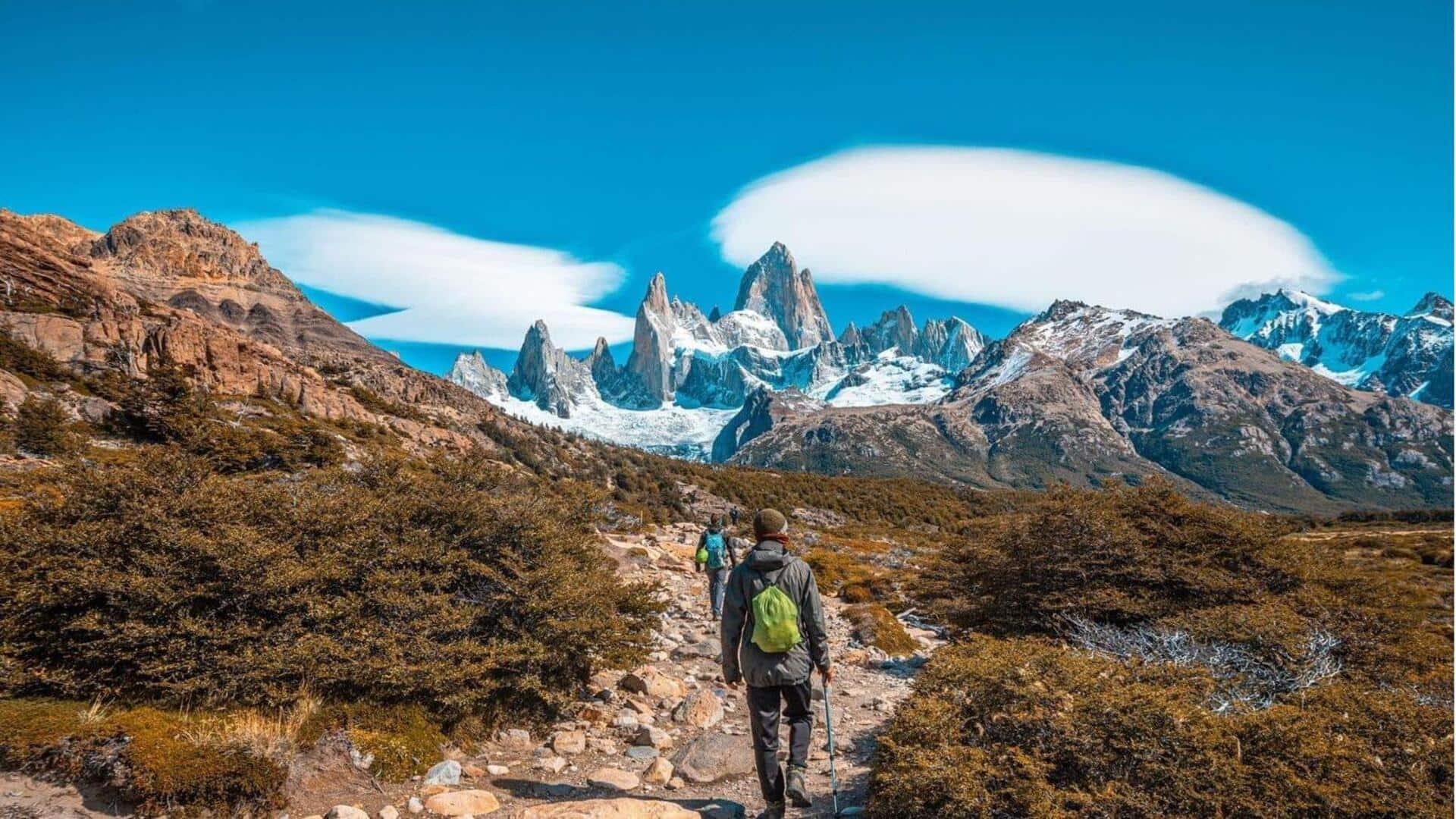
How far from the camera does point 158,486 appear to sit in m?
7.07

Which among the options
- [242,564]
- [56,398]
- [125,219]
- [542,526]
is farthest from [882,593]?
[125,219]

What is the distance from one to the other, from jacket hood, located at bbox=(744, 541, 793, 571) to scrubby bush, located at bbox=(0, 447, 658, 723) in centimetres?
260

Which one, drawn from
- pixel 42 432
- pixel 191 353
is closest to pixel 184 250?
pixel 191 353

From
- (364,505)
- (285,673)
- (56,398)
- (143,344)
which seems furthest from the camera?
(143,344)

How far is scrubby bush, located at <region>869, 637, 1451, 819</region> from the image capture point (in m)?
4.60

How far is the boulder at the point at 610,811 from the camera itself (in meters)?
5.80

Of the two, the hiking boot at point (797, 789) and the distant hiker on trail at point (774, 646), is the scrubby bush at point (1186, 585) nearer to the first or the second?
the distant hiker on trail at point (774, 646)

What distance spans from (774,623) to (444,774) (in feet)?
11.4

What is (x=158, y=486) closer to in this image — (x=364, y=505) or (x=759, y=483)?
(x=364, y=505)

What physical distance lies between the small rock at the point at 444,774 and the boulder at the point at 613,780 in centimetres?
126

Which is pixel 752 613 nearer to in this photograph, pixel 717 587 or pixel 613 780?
pixel 613 780

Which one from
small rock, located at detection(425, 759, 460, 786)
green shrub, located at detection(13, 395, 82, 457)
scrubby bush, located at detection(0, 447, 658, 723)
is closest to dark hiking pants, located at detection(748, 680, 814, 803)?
scrubby bush, located at detection(0, 447, 658, 723)

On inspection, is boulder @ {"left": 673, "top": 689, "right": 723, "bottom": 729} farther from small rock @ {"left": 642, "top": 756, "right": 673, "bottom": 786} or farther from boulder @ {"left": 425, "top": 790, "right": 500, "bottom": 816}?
boulder @ {"left": 425, "top": 790, "right": 500, "bottom": 816}

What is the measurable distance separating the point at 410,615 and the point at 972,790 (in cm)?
572
